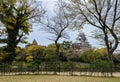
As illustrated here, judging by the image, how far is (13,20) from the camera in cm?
3791

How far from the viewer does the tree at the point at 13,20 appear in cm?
3744

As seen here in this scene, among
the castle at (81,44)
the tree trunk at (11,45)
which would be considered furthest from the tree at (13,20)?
the castle at (81,44)

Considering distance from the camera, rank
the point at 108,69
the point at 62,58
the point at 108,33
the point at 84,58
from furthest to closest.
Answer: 1. the point at 62,58
2. the point at 84,58
3. the point at 108,33
4. the point at 108,69

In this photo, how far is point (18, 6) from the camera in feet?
128

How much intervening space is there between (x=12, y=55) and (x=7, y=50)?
3.18 feet

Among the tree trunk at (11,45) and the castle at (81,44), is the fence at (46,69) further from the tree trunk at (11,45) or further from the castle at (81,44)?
the castle at (81,44)

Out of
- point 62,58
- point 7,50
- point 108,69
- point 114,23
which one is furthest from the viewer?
point 62,58

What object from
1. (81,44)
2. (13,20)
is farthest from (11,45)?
(81,44)

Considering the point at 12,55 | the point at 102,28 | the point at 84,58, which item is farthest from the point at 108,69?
the point at 84,58

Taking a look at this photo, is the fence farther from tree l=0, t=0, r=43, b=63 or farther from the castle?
the castle

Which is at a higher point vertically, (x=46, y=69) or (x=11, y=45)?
(x=11, y=45)

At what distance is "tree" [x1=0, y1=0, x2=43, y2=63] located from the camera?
1474 inches

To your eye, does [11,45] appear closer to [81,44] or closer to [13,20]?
[13,20]

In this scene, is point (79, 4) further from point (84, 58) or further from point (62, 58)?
point (62, 58)
